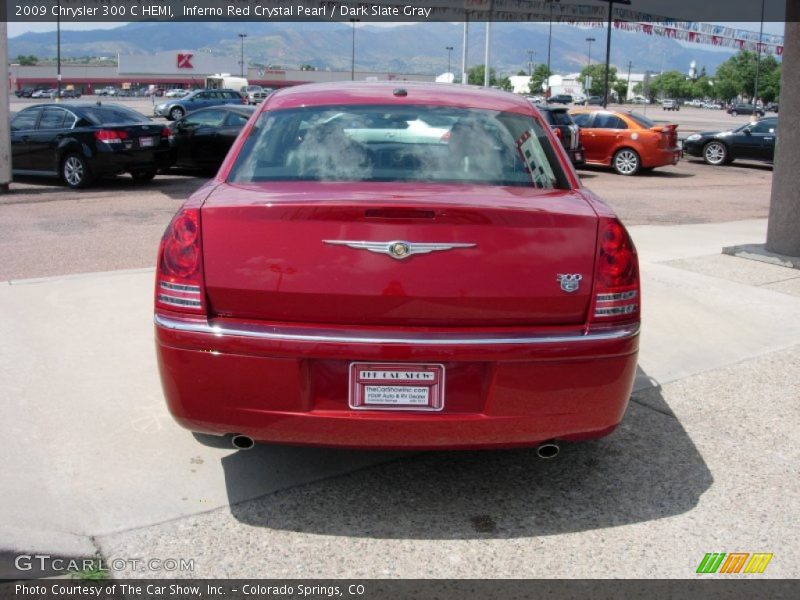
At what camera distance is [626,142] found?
21.4 metres

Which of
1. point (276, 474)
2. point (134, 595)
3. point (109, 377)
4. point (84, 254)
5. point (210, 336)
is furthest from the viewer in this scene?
point (84, 254)

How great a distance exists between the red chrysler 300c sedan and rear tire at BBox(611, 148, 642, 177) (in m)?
18.7

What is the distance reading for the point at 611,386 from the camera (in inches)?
136

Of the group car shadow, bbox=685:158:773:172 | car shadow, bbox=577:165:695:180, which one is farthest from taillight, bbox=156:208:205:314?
car shadow, bbox=685:158:773:172

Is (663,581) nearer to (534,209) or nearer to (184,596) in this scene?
(534,209)

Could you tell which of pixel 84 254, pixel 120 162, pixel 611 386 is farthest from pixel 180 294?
pixel 120 162

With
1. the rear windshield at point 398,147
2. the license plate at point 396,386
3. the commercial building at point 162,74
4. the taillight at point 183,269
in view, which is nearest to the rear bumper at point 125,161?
the rear windshield at point 398,147

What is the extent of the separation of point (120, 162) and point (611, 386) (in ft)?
41.9

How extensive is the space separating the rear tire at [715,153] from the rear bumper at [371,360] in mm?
23732

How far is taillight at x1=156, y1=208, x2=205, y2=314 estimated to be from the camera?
11.1ft

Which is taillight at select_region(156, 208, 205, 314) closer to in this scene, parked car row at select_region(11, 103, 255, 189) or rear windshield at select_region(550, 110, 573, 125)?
parked car row at select_region(11, 103, 255, 189)

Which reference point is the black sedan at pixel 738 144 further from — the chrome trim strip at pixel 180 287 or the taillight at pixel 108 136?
the chrome trim strip at pixel 180 287
